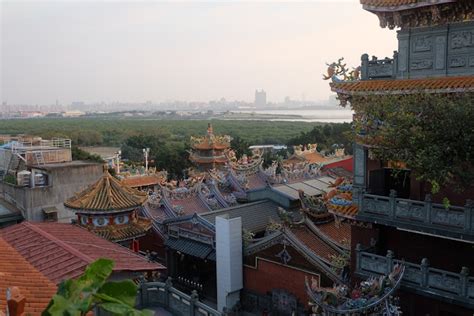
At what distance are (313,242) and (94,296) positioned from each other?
1110 cm

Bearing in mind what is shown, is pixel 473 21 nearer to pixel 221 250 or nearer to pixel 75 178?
pixel 221 250

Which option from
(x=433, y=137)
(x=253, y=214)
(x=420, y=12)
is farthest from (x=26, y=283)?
(x=253, y=214)

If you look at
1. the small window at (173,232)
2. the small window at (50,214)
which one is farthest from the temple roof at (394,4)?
the small window at (50,214)

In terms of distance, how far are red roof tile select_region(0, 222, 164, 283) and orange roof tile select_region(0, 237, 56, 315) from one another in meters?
0.42

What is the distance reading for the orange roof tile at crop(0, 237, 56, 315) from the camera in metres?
6.29

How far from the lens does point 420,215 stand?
30.9ft

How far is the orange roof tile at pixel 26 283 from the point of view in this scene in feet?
20.6

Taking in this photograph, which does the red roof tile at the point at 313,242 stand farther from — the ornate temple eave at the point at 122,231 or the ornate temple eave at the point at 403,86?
the ornate temple eave at the point at 122,231

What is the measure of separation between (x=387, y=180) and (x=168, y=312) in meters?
5.86

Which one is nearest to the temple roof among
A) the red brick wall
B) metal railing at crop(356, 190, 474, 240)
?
metal railing at crop(356, 190, 474, 240)

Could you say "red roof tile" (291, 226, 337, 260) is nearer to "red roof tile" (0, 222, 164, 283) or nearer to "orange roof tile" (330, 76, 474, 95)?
"orange roof tile" (330, 76, 474, 95)

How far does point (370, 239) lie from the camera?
11.1 meters

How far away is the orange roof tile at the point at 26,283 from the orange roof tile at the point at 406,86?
727 cm

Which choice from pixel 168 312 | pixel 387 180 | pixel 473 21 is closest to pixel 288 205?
pixel 387 180
